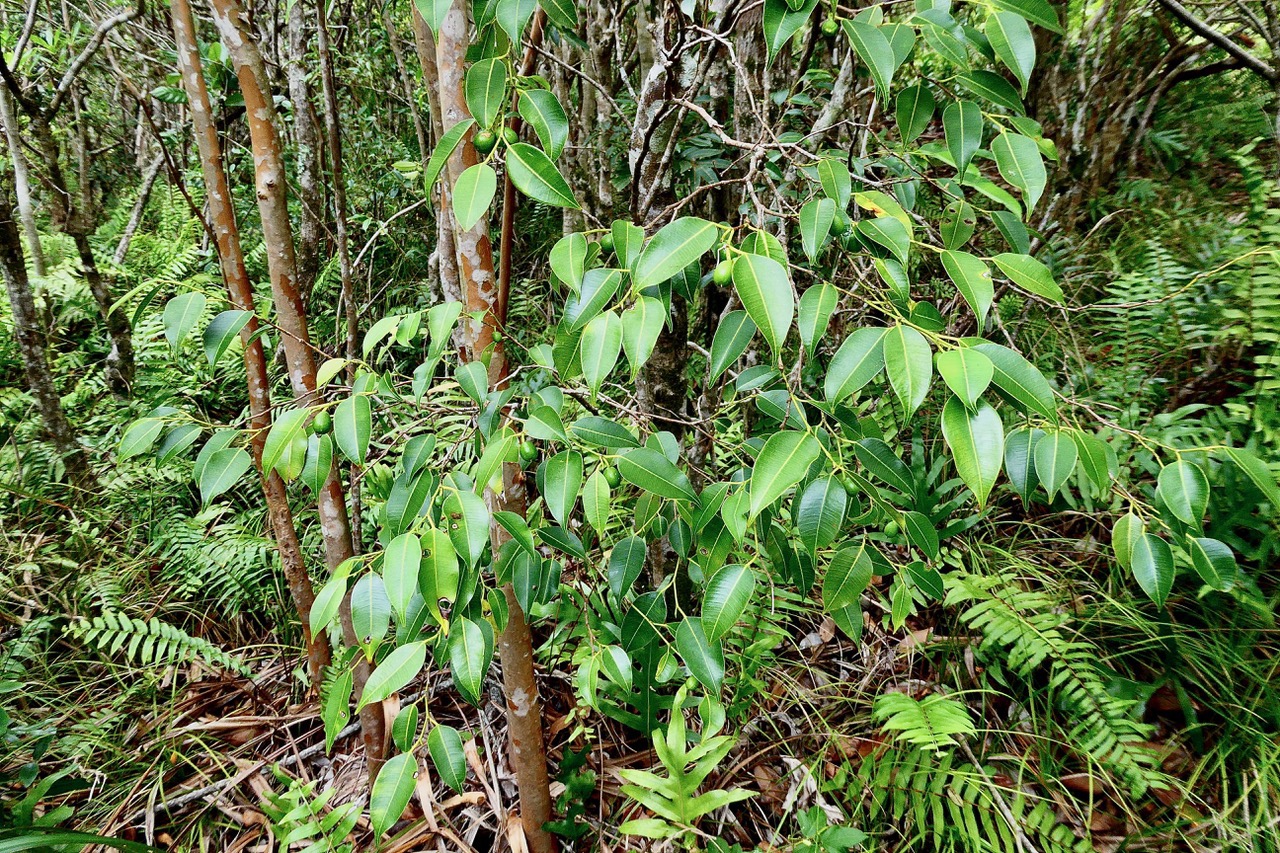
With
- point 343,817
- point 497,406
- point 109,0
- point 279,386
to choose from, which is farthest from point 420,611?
point 109,0

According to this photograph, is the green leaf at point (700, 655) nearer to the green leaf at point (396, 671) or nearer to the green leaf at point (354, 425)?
the green leaf at point (396, 671)

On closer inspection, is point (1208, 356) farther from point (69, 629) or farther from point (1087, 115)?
point (69, 629)

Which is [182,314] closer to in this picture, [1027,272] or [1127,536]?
[1027,272]

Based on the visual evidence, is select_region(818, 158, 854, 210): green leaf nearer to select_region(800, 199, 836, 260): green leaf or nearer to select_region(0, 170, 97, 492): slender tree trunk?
select_region(800, 199, 836, 260): green leaf

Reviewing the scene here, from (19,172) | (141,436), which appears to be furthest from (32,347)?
(141,436)

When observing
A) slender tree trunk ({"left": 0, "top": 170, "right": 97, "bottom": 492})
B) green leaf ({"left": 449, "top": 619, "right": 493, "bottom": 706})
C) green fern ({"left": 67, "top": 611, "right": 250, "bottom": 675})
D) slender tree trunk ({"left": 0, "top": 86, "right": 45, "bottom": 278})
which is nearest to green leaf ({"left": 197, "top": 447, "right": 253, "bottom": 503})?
green leaf ({"left": 449, "top": 619, "right": 493, "bottom": 706})

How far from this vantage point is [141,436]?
1.01 metres

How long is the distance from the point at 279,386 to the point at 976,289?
3.40 meters

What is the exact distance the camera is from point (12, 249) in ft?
8.34

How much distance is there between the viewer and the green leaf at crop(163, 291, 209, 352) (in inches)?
38.8

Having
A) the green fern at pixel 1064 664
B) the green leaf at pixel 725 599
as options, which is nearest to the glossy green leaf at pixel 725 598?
the green leaf at pixel 725 599

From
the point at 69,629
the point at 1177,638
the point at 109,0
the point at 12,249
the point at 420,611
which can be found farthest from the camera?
the point at 109,0

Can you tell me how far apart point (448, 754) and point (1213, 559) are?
1226 mm

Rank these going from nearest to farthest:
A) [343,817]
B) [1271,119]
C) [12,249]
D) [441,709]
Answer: [343,817] → [441,709] → [12,249] → [1271,119]
